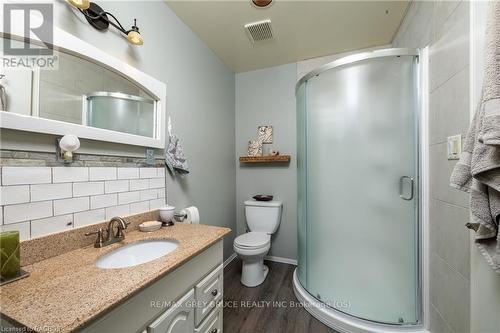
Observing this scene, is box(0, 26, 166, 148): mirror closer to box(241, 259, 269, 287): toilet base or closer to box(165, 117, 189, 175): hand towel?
box(165, 117, 189, 175): hand towel

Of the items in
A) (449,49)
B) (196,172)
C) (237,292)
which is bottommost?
(237,292)

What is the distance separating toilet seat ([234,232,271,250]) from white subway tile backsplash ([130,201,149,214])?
922 mm

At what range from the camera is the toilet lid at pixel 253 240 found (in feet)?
6.11

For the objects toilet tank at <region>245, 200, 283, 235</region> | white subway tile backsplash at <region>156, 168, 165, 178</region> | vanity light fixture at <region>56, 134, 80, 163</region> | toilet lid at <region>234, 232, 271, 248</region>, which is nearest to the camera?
vanity light fixture at <region>56, 134, 80, 163</region>

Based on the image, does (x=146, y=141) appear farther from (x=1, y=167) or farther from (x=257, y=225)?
(x=257, y=225)

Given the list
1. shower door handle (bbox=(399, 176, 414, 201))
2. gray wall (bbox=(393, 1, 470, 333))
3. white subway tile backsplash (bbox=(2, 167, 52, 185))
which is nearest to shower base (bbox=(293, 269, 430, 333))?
gray wall (bbox=(393, 1, 470, 333))

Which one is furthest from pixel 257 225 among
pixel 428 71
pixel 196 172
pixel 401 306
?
pixel 428 71

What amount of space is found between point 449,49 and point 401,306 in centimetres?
158

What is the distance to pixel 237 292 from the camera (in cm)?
186

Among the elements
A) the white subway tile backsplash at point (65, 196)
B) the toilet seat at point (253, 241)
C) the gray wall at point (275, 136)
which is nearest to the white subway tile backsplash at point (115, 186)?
the white subway tile backsplash at point (65, 196)

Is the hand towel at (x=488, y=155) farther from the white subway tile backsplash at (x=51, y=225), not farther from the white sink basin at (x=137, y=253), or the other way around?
the white subway tile backsplash at (x=51, y=225)

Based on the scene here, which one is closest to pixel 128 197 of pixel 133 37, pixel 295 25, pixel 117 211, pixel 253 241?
pixel 117 211

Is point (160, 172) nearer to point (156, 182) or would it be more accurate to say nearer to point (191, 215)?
point (156, 182)

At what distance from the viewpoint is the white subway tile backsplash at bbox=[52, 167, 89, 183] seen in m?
0.88
